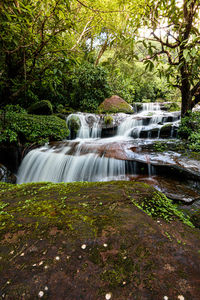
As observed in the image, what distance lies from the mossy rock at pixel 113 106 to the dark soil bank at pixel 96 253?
10095mm

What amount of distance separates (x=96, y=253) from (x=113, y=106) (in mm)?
11269

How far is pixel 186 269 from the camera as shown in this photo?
87 centimetres

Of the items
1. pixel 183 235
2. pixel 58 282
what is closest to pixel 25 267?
pixel 58 282

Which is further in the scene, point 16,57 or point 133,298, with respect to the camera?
point 16,57

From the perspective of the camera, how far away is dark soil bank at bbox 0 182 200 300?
0.76 meters

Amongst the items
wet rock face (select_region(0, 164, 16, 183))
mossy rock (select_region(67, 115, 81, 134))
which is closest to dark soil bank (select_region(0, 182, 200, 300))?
wet rock face (select_region(0, 164, 16, 183))

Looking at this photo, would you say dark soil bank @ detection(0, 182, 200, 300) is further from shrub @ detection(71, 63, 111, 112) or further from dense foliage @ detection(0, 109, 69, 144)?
shrub @ detection(71, 63, 111, 112)

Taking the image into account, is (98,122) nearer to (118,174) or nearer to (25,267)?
(118,174)

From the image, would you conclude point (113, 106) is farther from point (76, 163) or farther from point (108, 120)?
point (76, 163)

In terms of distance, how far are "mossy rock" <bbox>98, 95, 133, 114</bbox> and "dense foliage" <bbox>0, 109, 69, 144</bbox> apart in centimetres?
482

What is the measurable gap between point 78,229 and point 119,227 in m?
0.34

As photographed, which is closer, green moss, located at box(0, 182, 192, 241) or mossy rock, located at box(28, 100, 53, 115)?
green moss, located at box(0, 182, 192, 241)

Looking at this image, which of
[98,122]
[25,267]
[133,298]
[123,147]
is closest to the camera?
[133,298]

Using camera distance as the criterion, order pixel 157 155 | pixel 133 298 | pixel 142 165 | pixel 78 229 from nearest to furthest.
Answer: pixel 133 298 < pixel 78 229 < pixel 142 165 < pixel 157 155
